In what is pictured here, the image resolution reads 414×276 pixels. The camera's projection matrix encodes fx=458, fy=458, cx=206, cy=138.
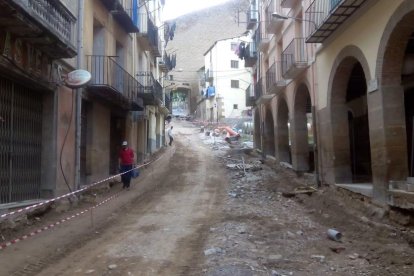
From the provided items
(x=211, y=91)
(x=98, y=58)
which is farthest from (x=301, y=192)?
(x=211, y=91)

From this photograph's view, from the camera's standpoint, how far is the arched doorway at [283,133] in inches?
838

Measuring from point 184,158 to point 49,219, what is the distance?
53.7 ft

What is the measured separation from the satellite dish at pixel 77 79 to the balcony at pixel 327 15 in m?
6.10

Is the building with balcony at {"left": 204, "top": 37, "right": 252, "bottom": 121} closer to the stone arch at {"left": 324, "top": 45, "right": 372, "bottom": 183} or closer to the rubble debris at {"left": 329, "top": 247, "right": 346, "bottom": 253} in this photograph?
the stone arch at {"left": 324, "top": 45, "right": 372, "bottom": 183}

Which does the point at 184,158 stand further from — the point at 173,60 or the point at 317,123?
the point at 173,60

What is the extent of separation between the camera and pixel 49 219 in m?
10.0

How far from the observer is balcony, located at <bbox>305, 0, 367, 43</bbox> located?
34.8 ft

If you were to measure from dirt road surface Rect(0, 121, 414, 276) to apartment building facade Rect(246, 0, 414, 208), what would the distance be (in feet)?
3.21

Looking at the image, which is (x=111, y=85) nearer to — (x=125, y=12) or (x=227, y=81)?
(x=125, y=12)

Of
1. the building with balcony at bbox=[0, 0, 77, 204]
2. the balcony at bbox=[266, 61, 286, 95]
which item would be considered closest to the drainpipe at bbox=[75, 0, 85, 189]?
the building with balcony at bbox=[0, 0, 77, 204]

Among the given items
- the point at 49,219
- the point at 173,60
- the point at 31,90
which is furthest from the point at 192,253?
the point at 173,60

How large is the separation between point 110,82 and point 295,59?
6639mm

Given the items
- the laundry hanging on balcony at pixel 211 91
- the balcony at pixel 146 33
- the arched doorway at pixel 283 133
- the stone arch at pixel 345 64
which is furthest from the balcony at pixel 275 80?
the laundry hanging on balcony at pixel 211 91

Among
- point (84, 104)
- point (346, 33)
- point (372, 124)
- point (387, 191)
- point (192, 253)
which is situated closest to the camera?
point (192, 253)
